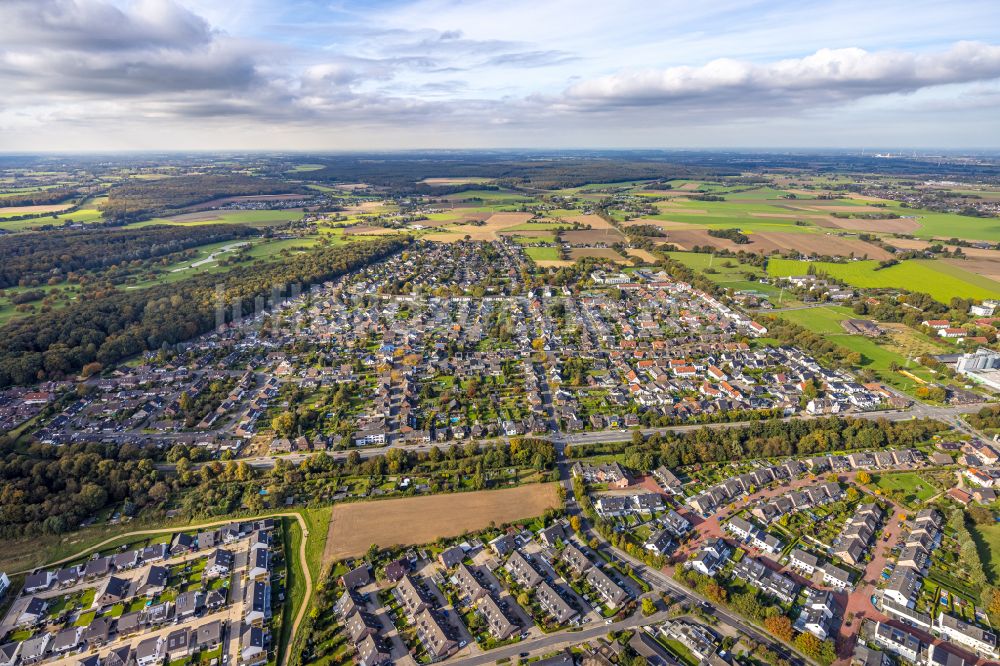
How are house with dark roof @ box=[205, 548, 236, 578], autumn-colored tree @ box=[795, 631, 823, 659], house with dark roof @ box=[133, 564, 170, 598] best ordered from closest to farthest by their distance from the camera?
autumn-colored tree @ box=[795, 631, 823, 659] < house with dark roof @ box=[133, 564, 170, 598] < house with dark roof @ box=[205, 548, 236, 578]

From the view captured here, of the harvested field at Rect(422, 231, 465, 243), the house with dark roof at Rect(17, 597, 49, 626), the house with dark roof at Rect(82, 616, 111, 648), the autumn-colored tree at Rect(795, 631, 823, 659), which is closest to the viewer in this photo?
the autumn-colored tree at Rect(795, 631, 823, 659)

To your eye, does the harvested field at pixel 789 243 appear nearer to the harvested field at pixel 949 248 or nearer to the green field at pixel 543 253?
the harvested field at pixel 949 248

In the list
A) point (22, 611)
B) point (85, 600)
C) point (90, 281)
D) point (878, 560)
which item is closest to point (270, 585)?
point (85, 600)

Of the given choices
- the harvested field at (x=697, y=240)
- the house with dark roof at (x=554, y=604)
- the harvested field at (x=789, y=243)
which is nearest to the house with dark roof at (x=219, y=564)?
the house with dark roof at (x=554, y=604)

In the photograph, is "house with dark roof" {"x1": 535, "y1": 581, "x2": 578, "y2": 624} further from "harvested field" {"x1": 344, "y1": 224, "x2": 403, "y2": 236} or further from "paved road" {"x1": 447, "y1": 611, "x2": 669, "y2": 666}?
"harvested field" {"x1": 344, "y1": 224, "x2": 403, "y2": 236}

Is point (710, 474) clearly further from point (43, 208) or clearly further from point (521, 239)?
point (43, 208)

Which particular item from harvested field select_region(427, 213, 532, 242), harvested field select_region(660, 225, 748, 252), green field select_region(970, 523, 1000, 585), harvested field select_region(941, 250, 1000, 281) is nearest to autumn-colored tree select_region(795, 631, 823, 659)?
green field select_region(970, 523, 1000, 585)
